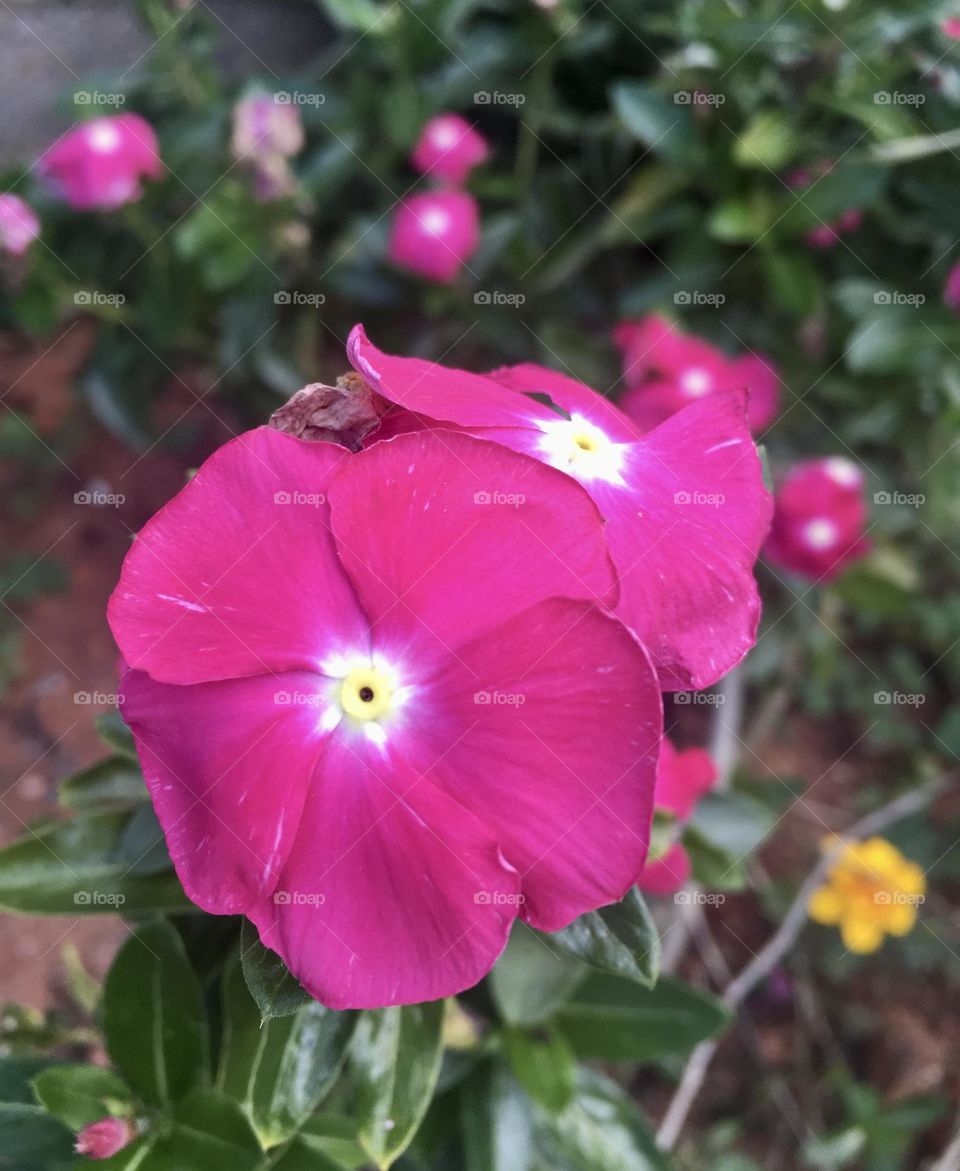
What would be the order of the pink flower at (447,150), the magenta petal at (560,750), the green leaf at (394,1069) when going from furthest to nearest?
1. the pink flower at (447,150)
2. the green leaf at (394,1069)
3. the magenta petal at (560,750)

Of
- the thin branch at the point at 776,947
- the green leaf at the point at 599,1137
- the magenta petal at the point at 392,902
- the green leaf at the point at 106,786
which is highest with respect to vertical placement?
the magenta petal at the point at 392,902

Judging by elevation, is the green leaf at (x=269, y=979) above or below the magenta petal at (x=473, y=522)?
below

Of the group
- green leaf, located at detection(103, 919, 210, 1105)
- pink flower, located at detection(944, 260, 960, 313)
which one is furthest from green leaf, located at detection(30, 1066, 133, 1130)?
pink flower, located at detection(944, 260, 960, 313)

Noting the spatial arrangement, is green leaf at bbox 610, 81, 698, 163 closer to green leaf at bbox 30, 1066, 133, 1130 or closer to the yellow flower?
the yellow flower

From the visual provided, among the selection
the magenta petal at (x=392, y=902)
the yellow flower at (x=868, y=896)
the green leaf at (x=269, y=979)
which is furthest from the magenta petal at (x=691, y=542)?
the yellow flower at (x=868, y=896)

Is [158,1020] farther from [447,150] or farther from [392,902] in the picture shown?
[447,150]

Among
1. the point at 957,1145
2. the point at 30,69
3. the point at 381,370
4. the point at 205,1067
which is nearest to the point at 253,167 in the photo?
the point at 30,69

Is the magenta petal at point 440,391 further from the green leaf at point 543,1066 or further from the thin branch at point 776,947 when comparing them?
the thin branch at point 776,947
